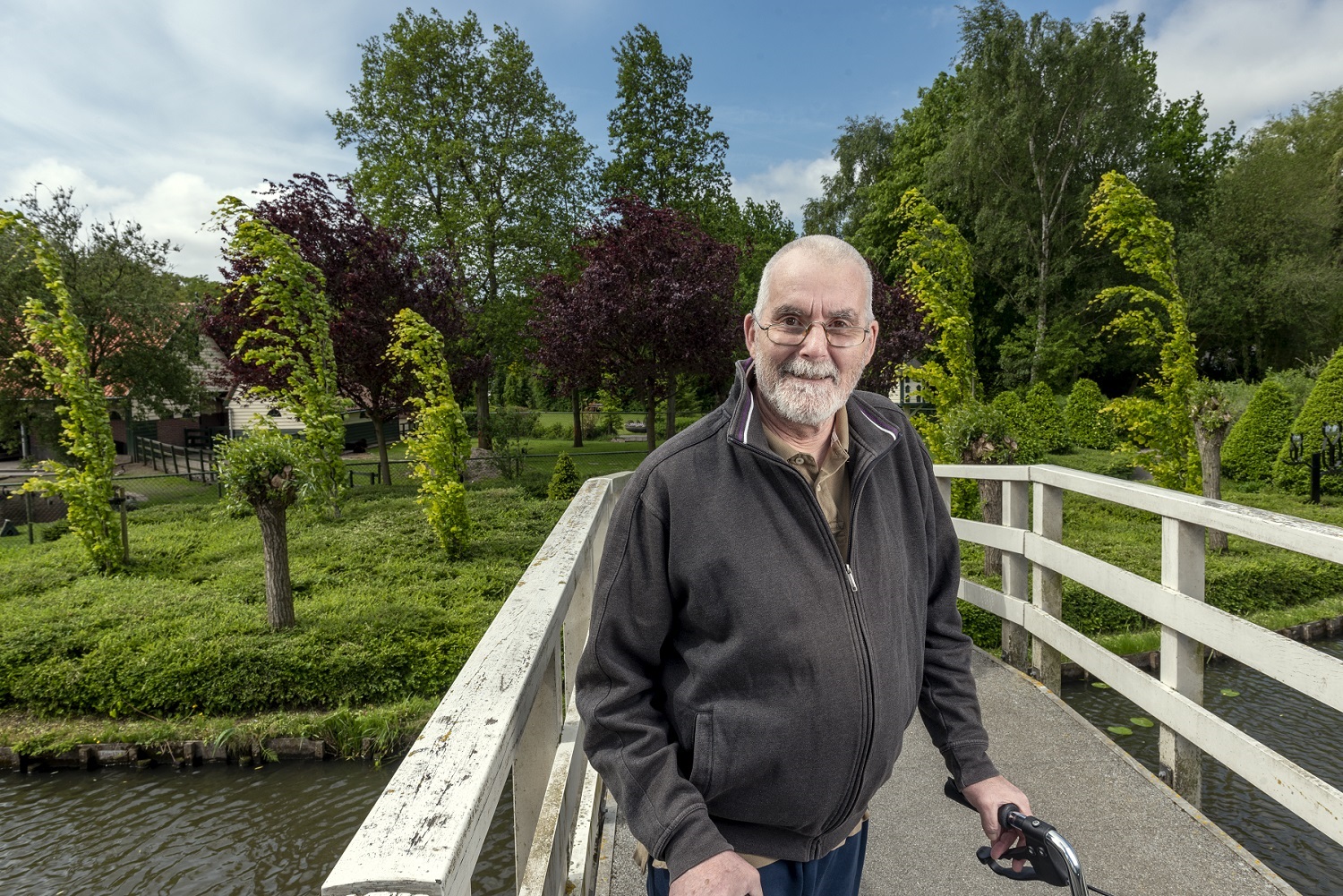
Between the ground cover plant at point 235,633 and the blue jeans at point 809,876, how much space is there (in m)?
6.68

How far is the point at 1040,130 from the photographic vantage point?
88.4ft

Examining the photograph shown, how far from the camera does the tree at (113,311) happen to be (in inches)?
774

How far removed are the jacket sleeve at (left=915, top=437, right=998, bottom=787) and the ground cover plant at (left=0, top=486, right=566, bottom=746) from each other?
6722 millimetres

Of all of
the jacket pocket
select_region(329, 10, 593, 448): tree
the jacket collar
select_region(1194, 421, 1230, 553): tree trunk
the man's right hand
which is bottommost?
select_region(1194, 421, 1230, 553): tree trunk

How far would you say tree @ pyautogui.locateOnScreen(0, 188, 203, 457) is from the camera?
64.5 feet

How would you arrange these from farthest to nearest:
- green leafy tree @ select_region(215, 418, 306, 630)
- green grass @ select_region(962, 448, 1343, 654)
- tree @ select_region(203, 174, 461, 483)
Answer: tree @ select_region(203, 174, 461, 483), green leafy tree @ select_region(215, 418, 306, 630), green grass @ select_region(962, 448, 1343, 654)

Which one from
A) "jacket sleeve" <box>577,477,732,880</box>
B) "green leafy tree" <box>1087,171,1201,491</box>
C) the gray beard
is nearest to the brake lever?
"jacket sleeve" <box>577,477,732,880</box>

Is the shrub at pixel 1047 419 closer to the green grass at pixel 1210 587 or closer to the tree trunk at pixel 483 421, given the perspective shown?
the green grass at pixel 1210 587

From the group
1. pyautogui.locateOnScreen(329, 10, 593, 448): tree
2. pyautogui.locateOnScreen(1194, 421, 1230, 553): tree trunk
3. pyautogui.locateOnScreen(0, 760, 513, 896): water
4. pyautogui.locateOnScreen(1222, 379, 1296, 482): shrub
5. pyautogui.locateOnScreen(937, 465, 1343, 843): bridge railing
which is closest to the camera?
pyautogui.locateOnScreen(937, 465, 1343, 843): bridge railing

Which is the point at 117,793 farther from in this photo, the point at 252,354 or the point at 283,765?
the point at 252,354

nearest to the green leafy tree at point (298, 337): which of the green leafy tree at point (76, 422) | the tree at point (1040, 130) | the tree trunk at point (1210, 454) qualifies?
the green leafy tree at point (76, 422)

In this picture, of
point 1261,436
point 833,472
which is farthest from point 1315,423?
point 833,472

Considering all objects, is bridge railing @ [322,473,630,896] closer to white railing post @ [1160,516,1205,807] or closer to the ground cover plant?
white railing post @ [1160,516,1205,807]

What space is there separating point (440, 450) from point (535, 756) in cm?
1017
